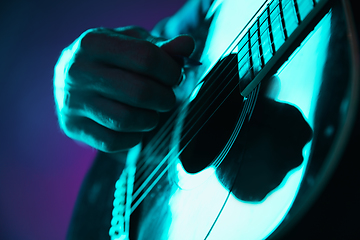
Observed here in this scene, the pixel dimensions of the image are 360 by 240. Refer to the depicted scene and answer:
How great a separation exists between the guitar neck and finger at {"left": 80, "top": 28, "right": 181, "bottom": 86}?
0.13 meters

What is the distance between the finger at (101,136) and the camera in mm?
476

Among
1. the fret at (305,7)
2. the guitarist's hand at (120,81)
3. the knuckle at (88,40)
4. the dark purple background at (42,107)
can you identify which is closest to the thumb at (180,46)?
the guitarist's hand at (120,81)

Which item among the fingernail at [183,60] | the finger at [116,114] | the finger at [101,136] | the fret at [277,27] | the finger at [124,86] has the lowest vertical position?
the finger at [101,136]

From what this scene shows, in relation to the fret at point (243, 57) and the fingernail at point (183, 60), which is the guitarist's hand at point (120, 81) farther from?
the fret at point (243, 57)

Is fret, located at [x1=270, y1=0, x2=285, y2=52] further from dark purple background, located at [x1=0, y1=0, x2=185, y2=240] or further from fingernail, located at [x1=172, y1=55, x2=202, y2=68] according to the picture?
dark purple background, located at [x1=0, y1=0, x2=185, y2=240]

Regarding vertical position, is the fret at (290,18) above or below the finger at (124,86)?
above

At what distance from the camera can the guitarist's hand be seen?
403mm

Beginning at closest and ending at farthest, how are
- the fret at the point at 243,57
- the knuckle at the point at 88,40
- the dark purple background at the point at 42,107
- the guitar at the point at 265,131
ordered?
the guitar at the point at 265,131, the fret at the point at 243,57, the knuckle at the point at 88,40, the dark purple background at the point at 42,107

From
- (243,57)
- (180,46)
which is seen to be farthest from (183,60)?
(243,57)

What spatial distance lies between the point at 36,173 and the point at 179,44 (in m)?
1.22

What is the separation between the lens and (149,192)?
1.43 ft

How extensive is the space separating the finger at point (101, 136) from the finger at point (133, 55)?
135 mm

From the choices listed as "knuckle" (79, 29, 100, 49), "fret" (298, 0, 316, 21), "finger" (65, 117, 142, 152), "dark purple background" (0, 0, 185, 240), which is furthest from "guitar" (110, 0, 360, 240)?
"dark purple background" (0, 0, 185, 240)

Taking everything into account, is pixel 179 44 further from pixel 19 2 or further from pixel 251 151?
pixel 19 2
